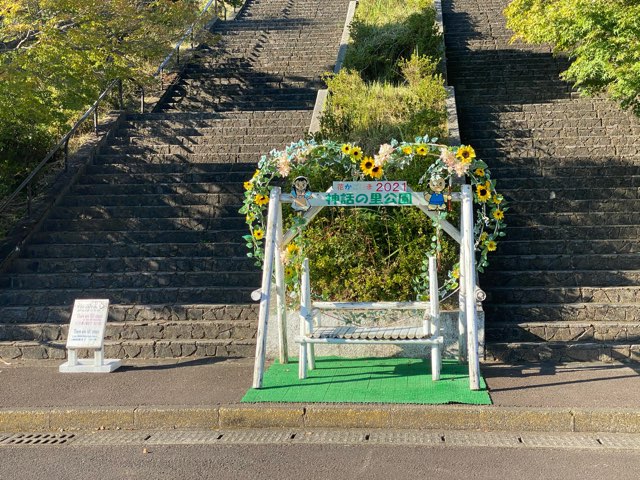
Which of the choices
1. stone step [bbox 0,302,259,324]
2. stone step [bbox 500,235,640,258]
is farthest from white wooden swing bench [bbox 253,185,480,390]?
stone step [bbox 500,235,640,258]

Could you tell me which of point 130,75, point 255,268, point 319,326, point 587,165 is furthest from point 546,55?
point 319,326

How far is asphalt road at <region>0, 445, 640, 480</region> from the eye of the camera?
18.9 ft

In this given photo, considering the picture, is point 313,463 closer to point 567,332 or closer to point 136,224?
point 567,332

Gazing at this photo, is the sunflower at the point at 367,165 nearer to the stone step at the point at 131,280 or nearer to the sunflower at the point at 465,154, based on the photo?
the sunflower at the point at 465,154

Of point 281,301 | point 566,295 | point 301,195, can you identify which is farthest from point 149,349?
point 566,295

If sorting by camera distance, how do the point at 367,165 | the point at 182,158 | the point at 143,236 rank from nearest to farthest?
the point at 367,165, the point at 143,236, the point at 182,158

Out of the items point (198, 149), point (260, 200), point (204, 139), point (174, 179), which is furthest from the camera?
point (204, 139)

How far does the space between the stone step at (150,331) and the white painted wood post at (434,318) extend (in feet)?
7.76

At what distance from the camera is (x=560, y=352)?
27.7 ft

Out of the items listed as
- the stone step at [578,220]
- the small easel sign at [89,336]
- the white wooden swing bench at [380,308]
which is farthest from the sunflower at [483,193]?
the small easel sign at [89,336]

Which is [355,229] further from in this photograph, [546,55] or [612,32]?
[546,55]

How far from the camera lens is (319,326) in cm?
831

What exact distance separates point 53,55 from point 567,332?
7.79 metres

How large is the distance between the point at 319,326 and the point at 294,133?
6.55 meters
